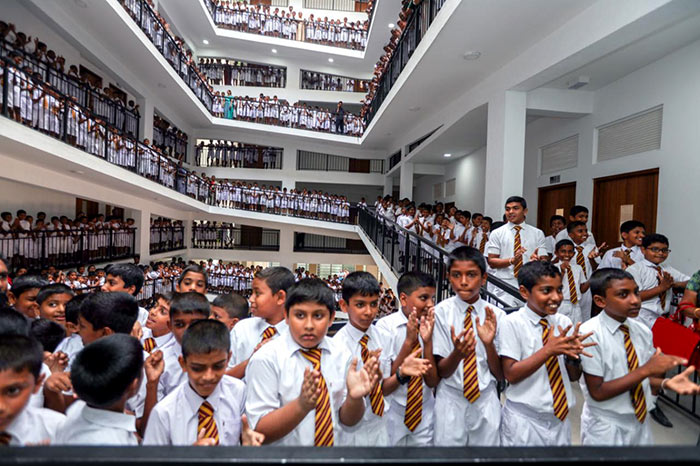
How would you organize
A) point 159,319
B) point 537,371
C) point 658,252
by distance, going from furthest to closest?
point 658,252, point 159,319, point 537,371

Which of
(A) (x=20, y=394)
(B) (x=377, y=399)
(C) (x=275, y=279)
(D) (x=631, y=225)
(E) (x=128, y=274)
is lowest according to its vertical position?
(B) (x=377, y=399)

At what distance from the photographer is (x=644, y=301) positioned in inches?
164

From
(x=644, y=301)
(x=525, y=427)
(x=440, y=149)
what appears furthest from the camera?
(x=440, y=149)

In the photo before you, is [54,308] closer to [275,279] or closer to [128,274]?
[128,274]

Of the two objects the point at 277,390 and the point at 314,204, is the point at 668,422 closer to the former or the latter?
the point at 277,390

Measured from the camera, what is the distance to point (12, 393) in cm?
147

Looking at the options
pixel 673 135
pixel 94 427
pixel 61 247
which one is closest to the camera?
pixel 94 427

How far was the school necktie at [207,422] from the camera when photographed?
6.12 ft

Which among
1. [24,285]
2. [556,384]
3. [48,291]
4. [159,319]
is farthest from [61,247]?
[556,384]

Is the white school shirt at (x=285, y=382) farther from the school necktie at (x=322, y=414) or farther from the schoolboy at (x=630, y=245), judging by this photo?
the schoolboy at (x=630, y=245)

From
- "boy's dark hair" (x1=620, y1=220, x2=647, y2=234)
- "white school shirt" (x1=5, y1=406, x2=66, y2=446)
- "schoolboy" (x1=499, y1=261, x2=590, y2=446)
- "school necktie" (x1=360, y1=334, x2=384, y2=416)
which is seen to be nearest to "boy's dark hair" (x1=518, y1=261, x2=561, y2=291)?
"schoolboy" (x1=499, y1=261, x2=590, y2=446)

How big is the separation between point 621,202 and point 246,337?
22.8 ft

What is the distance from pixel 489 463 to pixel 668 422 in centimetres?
366

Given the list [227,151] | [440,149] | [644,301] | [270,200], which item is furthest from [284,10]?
[644,301]
